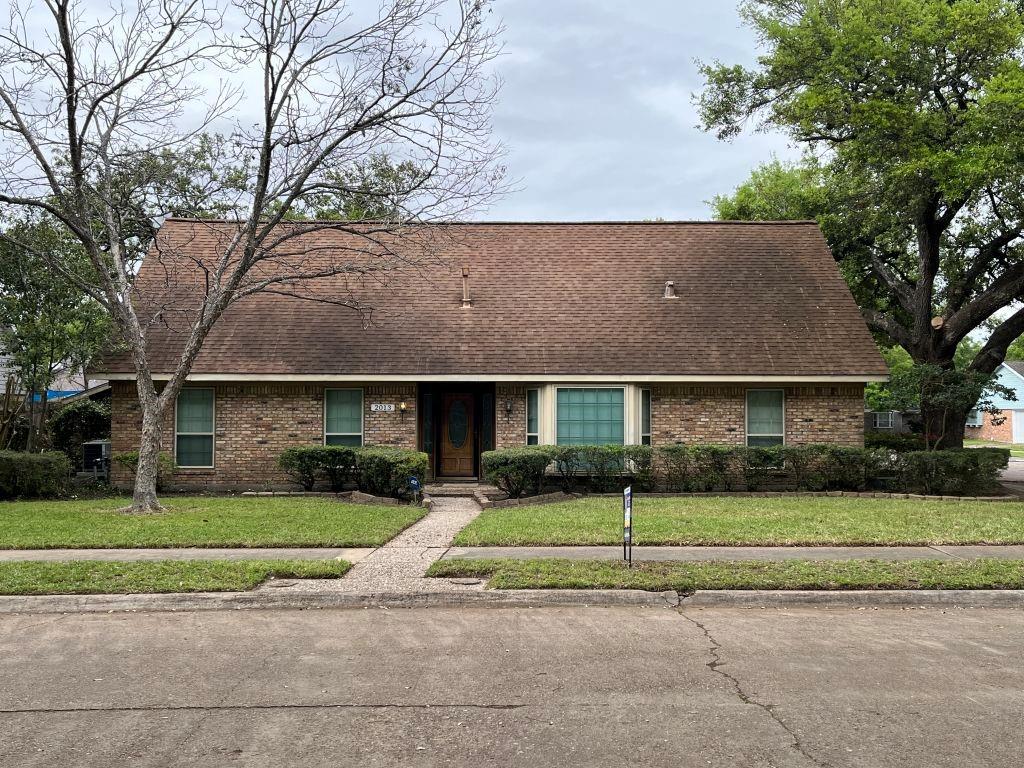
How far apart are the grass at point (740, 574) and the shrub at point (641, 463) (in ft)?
24.0

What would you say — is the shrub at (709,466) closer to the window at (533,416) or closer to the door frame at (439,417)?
the window at (533,416)

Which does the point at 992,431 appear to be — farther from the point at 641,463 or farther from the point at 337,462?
the point at 337,462

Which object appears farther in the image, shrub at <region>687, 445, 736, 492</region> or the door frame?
the door frame

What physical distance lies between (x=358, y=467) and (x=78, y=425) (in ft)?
32.5

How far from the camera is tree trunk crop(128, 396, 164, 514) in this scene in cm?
1428

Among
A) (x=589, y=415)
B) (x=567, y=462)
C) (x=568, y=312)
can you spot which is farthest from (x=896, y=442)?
(x=567, y=462)

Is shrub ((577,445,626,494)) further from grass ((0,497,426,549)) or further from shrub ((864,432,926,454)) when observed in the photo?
shrub ((864,432,926,454))

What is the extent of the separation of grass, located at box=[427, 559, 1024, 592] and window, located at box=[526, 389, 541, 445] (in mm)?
8999

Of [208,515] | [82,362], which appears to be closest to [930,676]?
[208,515]

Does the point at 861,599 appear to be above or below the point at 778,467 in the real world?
below

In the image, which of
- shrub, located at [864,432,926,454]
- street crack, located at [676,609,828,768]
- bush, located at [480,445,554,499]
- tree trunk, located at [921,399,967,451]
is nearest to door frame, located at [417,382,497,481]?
bush, located at [480,445,554,499]

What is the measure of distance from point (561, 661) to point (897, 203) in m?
18.3

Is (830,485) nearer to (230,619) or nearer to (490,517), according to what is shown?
(490,517)

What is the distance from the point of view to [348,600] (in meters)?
8.32
